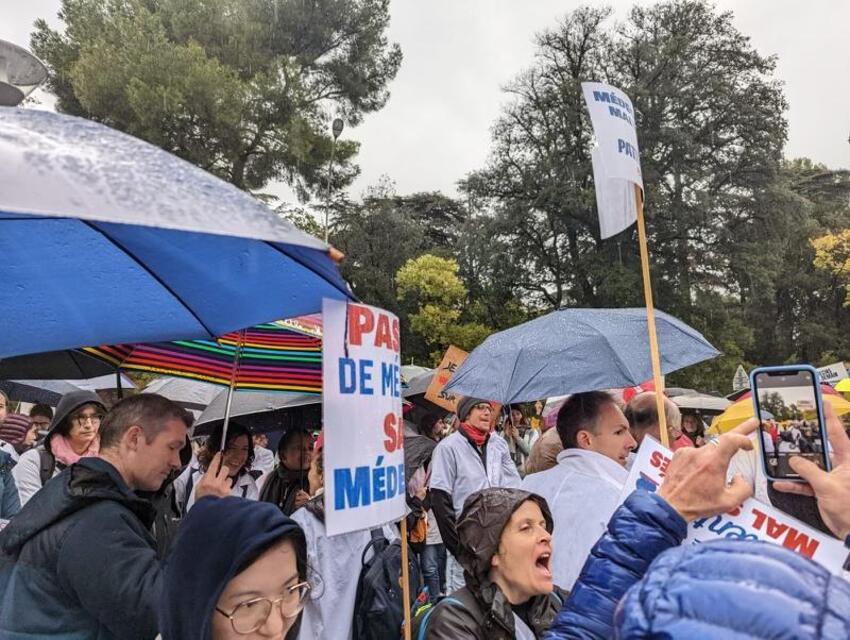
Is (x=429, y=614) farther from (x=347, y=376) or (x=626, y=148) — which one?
(x=626, y=148)

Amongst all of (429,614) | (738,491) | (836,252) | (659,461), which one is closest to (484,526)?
(429,614)

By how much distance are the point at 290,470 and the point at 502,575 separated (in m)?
2.69

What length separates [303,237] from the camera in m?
1.31

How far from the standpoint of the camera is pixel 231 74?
24.6 m

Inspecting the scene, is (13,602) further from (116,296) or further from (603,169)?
(603,169)

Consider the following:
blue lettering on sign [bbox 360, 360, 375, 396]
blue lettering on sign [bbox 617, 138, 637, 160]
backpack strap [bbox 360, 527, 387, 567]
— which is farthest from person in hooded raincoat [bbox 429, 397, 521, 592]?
blue lettering on sign [bbox 360, 360, 375, 396]

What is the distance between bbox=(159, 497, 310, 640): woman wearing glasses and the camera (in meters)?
1.49

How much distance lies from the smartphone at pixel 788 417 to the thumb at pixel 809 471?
0.04m

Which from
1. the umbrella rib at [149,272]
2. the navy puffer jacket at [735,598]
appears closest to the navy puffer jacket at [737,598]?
the navy puffer jacket at [735,598]

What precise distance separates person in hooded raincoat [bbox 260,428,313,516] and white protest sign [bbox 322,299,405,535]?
8.29 feet

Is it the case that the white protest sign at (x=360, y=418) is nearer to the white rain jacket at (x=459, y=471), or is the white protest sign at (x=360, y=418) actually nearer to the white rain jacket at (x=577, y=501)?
the white rain jacket at (x=577, y=501)

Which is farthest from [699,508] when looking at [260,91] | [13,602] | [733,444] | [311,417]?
[260,91]

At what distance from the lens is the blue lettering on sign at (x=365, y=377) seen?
2.00m

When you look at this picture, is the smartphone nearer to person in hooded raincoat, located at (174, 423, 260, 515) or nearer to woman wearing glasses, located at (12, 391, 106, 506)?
person in hooded raincoat, located at (174, 423, 260, 515)
